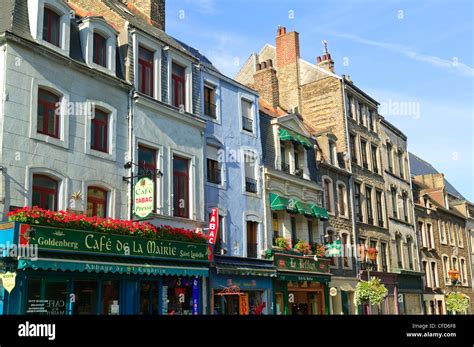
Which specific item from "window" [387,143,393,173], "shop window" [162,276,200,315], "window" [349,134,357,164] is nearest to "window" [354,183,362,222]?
"window" [349,134,357,164]

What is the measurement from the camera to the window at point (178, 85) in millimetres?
20031

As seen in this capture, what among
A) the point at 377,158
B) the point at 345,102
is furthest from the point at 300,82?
the point at 377,158

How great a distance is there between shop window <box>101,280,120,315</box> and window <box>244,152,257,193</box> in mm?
8486

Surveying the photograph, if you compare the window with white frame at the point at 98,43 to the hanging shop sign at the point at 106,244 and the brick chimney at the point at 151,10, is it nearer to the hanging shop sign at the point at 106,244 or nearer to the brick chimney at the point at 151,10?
the brick chimney at the point at 151,10

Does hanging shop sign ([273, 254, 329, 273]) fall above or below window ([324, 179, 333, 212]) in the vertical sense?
below

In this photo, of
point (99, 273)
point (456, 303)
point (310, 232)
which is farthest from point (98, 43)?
point (456, 303)

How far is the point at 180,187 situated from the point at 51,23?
6944mm

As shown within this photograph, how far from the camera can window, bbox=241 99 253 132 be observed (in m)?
23.9

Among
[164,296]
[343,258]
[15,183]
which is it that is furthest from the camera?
[343,258]

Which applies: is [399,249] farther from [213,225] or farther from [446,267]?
[213,225]

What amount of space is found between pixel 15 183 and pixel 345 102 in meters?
22.8

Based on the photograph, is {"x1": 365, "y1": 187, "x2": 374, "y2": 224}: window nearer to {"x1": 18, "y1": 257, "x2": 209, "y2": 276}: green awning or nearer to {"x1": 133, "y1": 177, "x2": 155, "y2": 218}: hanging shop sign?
{"x1": 18, "y1": 257, "x2": 209, "y2": 276}: green awning
